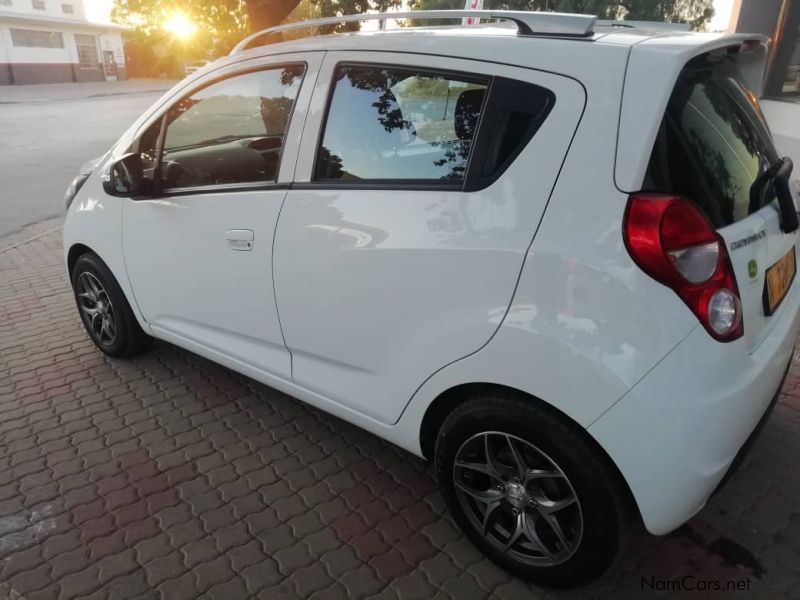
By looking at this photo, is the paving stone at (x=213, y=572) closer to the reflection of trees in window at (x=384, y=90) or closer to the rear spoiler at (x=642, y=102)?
the reflection of trees in window at (x=384, y=90)

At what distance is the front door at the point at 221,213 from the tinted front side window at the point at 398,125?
7.6 inches

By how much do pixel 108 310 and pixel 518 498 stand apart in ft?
9.20

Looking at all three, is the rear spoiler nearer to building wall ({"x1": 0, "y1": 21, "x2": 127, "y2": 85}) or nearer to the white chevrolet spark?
the white chevrolet spark

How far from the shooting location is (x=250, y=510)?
8.61ft

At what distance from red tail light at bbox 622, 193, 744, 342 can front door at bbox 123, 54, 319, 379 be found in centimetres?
139

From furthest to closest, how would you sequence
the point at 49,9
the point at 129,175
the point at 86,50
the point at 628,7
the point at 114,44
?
the point at 114,44 → the point at 86,50 → the point at 49,9 → the point at 628,7 → the point at 129,175

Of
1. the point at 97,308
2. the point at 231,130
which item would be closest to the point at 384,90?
the point at 231,130

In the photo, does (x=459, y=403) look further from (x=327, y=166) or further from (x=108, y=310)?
(x=108, y=310)

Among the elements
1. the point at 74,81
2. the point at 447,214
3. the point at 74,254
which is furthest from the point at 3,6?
the point at 447,214

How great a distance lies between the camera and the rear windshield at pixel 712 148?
172 centimetres

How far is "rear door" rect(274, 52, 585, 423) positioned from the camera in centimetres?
187

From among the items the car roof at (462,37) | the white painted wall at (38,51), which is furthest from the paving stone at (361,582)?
the white painted wall at (38,51)

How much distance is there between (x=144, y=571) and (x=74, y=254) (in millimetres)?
2254

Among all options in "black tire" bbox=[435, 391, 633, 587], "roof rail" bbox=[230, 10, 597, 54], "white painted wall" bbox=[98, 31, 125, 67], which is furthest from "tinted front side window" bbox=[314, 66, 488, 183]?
"white painted wall" bbox=[98, 31, 125, 67]
